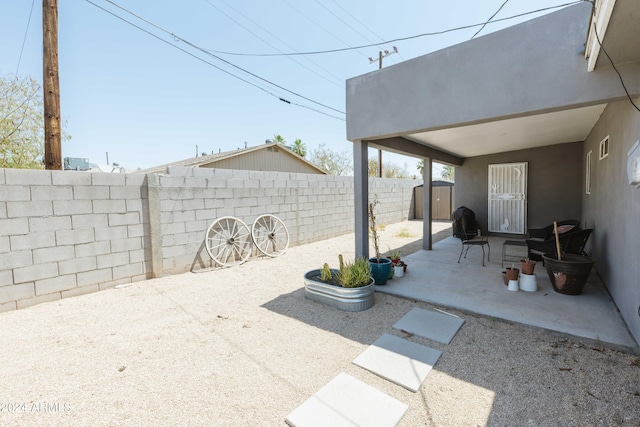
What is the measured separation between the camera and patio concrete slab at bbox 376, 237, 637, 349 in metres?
2.57

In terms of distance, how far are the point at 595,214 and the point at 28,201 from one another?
7.79 m

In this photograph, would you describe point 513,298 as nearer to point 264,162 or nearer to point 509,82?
point 509,82

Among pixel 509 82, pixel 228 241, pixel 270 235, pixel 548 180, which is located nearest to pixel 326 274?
pixel 228 241

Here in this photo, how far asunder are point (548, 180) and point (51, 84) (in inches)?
381

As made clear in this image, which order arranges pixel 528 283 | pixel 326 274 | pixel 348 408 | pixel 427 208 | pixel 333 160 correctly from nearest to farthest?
pixel 348 408 < pixel 528 283 < pixel 326 274 < pixel 427 208 < pixel 333 160

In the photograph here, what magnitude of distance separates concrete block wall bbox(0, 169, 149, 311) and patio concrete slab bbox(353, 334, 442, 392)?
12.8 ft

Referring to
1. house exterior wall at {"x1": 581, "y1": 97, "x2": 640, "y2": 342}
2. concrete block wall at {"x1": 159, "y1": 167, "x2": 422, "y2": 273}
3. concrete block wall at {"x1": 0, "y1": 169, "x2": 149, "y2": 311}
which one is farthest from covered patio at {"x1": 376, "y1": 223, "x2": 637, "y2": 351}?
concrete block wall at {"x1": 0, "y1": 169, "x2": 149, "y2": 311}

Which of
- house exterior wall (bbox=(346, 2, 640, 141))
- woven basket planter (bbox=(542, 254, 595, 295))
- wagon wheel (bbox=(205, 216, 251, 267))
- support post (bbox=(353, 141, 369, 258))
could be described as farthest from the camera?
wagon wheel (bbox=(205, 216, 251, 267))

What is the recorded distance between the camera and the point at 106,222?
407 centimetres

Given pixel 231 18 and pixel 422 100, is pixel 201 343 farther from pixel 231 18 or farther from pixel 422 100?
pixel 231 18

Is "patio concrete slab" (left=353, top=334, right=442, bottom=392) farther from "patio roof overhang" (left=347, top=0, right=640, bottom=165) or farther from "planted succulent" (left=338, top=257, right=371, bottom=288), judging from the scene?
"patio roof overhang" (left=347, top=0, right=640, bottom=165)

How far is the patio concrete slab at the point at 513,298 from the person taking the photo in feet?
8.44

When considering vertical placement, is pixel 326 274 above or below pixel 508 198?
below

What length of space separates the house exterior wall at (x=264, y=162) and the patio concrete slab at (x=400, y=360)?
11.6 metres
